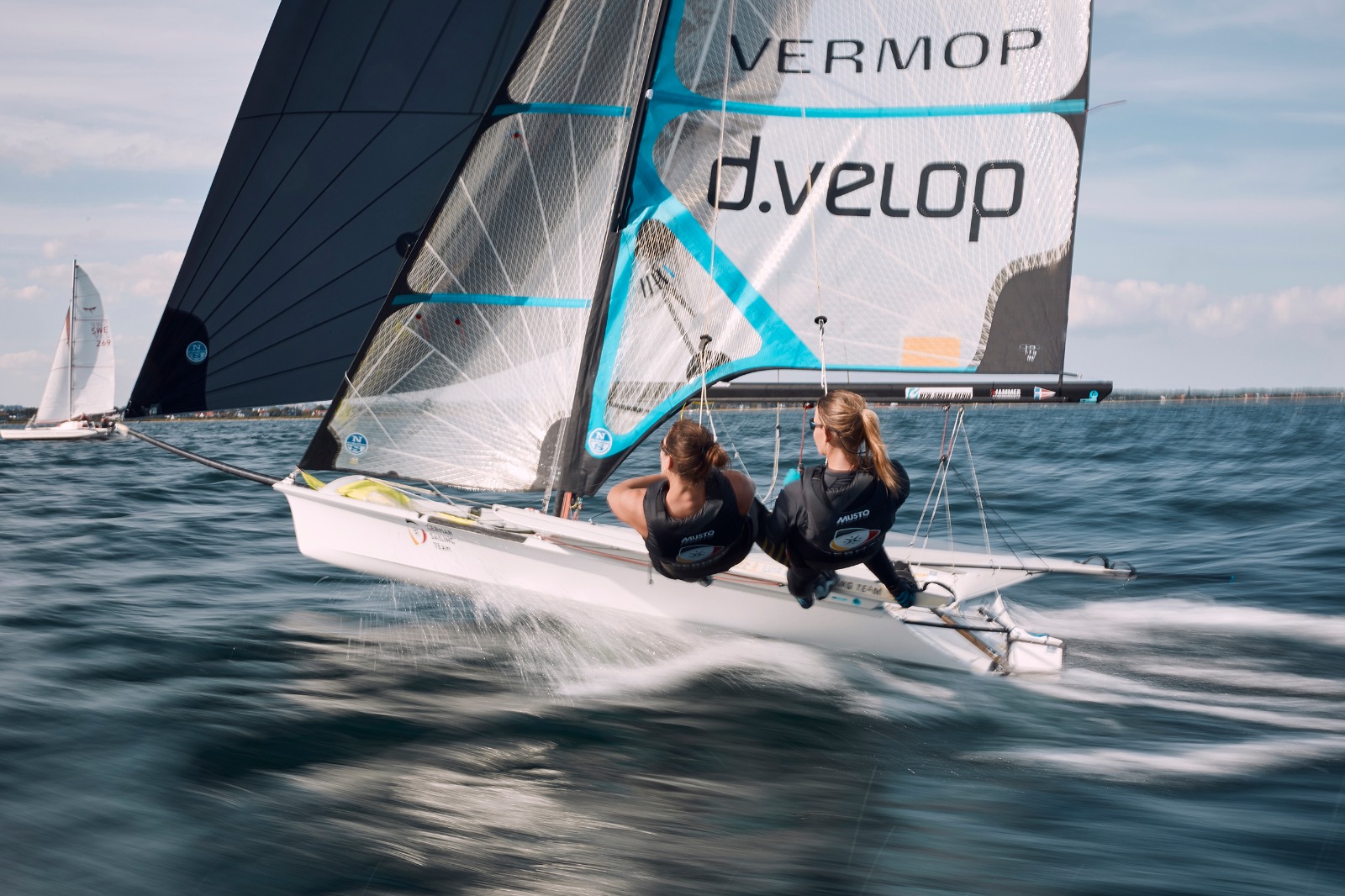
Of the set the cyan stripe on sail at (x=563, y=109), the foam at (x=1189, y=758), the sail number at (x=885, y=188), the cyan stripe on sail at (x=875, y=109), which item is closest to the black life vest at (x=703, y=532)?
the foam at (x=1189, y=758)

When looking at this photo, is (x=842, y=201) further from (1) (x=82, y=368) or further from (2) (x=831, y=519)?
(1) (x=82, y=368)

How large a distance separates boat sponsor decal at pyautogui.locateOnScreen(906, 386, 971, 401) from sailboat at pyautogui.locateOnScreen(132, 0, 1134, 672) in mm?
16

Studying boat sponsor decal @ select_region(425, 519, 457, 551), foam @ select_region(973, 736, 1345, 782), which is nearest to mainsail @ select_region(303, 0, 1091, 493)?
boat sponsor decal @ select_region(425, 519, 457, 551)

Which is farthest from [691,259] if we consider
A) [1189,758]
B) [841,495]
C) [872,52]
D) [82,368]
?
[82,368]

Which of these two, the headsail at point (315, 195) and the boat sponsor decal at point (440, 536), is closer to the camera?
the boat sponsor decal at point (440, 536)

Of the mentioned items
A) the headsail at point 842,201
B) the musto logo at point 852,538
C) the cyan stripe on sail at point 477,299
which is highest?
the headsail at point 842,201

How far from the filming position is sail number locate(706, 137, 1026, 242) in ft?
20.0

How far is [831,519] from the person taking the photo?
4.41 meters

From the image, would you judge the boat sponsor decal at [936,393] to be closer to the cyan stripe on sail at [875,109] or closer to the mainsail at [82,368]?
the cyan stripe on sail at [875,109]

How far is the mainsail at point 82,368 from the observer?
29.8 metres

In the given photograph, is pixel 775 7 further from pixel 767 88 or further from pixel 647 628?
pixel 647 628

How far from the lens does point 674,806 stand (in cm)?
400

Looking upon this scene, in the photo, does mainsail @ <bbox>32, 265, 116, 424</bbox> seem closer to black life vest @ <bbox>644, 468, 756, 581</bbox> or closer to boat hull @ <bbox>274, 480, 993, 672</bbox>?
boat hull @ <bbox>274, 480, 993, 672</bbox>

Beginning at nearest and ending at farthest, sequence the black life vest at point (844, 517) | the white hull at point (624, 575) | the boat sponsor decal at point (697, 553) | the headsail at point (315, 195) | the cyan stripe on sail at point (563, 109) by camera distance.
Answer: the black life vest at point (844, 517), the boat sponsor decal at point (697, 553), the white hull at point (624, 575), the cyan stripe on sail at point (563, 109), the headsail at point (315, 195)
